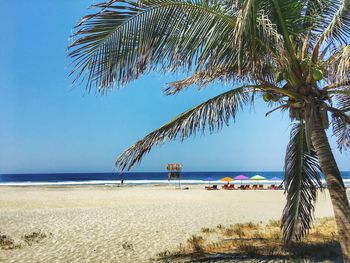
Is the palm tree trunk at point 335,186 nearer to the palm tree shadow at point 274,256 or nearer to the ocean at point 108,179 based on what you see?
the palm tree shadow at point 274,256

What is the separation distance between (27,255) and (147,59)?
602cm

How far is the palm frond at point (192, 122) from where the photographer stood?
5.60m

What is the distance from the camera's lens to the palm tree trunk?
483 cm

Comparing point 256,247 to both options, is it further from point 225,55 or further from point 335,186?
point 225,55

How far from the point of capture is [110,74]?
5250 mm

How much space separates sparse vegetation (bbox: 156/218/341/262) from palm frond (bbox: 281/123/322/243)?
90 cm

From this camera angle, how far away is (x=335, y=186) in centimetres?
497

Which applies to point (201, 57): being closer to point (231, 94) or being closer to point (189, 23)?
point (189, 23)

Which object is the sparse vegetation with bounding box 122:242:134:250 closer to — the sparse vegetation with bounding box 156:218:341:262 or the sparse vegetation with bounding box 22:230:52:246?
the sparse vegetation with bounding box 156:218:341:262

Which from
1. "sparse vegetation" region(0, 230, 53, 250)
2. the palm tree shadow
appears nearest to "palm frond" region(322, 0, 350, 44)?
the palm tree shadow

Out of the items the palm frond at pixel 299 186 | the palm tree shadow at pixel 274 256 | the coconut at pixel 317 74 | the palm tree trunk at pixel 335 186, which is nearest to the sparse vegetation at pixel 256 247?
the palm tree shadow at pixel 274 256

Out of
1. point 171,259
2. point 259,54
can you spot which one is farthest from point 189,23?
point 171,259

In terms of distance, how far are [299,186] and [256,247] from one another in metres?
2.55

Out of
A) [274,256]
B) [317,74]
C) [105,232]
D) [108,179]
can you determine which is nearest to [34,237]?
[105,232]
